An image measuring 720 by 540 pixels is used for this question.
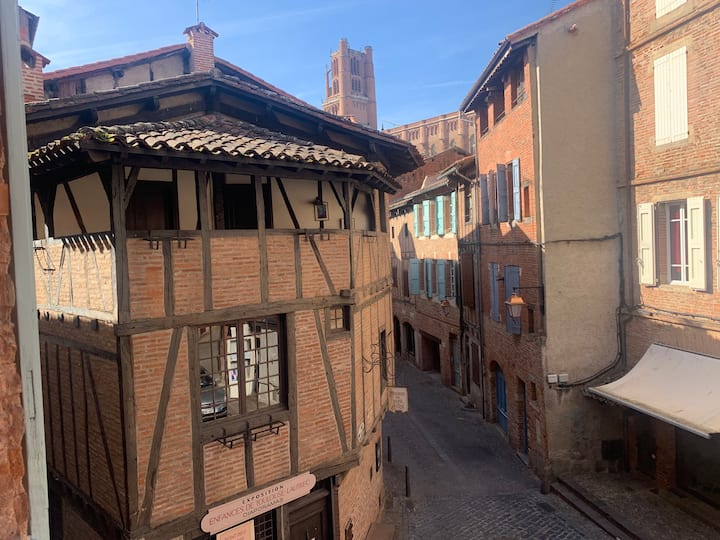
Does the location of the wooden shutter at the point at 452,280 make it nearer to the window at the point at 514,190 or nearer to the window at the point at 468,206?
the window at the point at 468,206

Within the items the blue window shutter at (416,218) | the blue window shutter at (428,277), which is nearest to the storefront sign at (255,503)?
the blue window shutter at (428,277)

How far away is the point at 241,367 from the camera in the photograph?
7.95 meters

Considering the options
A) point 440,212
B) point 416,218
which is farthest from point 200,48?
point 416,218

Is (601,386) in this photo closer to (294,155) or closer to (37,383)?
(294,155)

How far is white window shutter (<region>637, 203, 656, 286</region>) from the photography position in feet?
40.0

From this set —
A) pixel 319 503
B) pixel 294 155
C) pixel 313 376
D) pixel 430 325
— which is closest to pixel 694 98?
pixel 294 155

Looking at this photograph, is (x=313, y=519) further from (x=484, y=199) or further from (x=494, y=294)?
(x=484, y=199)

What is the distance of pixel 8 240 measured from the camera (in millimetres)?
2197

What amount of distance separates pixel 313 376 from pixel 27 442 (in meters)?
6.49

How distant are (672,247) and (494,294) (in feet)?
19.6

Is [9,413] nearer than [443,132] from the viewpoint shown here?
Yes

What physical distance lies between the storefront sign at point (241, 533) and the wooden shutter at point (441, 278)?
16.7m

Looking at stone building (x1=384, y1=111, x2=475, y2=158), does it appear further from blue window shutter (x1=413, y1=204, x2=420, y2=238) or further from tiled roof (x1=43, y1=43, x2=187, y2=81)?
tiled roof (x1=43, y1=43, x2=187, y2=81)

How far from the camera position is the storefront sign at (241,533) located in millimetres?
7785
